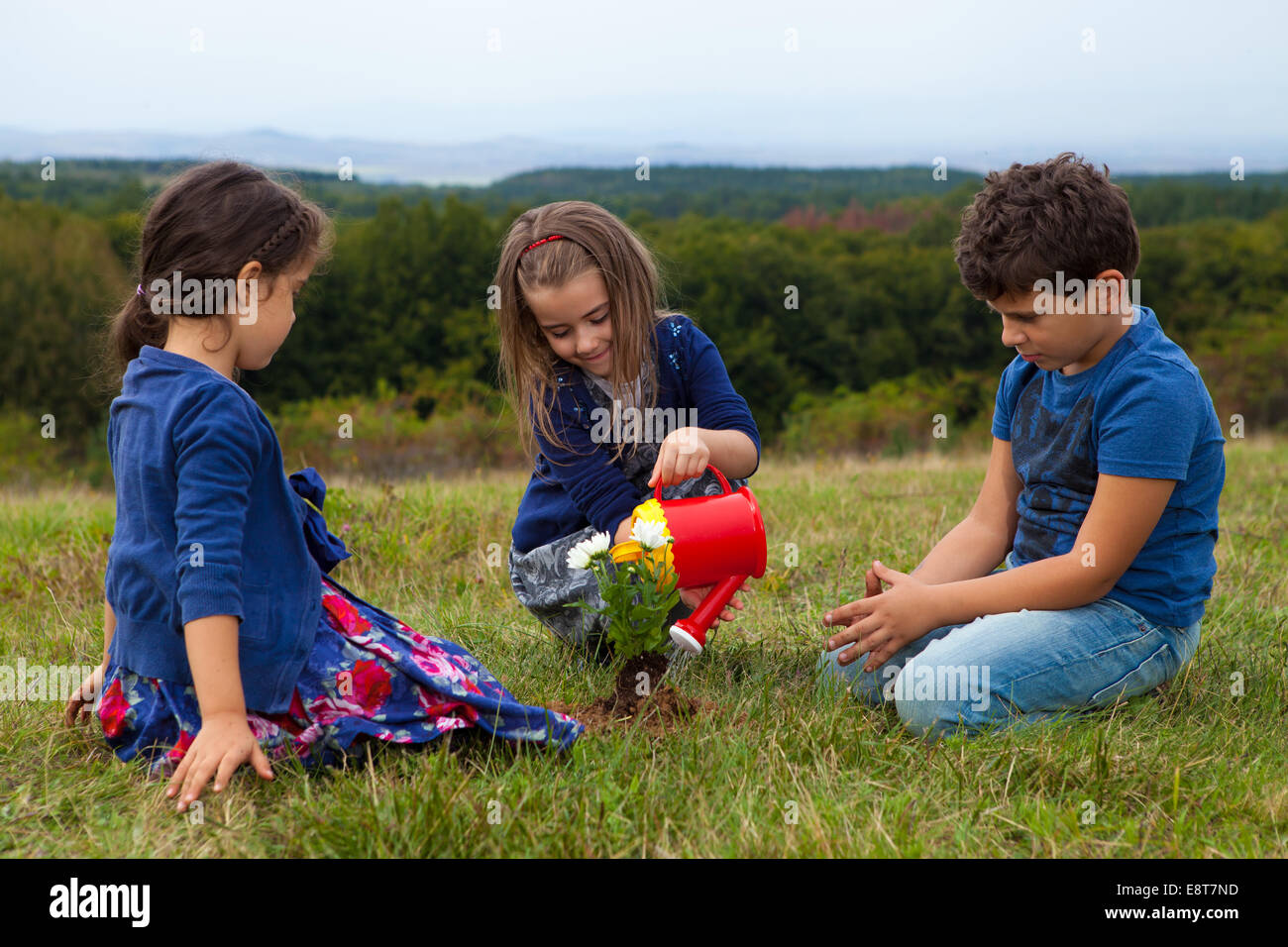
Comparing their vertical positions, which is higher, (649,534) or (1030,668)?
(649,534)

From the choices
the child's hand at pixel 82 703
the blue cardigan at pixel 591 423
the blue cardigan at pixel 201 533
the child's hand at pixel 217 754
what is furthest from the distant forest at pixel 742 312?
the child's hand at pixel 217 754

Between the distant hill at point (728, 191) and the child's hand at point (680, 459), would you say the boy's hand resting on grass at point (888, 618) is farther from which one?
the distant hill at point (728, 191)

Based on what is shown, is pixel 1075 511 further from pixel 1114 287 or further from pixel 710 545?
pixel 710 545

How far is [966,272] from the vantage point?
8.33 ft

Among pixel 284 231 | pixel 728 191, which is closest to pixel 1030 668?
pixel 284 231

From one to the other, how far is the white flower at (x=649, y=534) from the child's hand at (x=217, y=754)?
0.90 m

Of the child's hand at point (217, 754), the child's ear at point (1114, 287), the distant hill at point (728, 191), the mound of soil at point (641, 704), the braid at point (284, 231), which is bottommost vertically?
the mound of soil at point (641, 704)

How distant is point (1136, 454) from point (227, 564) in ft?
6.45

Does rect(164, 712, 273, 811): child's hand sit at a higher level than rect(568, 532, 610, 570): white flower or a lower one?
lower

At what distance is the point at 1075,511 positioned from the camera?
2.62 meters

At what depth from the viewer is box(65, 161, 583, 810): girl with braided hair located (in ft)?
6.32

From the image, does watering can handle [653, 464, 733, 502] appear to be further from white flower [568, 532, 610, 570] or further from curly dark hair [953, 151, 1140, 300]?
curly dark hair [953, 151, 1140, 300]

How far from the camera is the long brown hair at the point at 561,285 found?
8.82ft

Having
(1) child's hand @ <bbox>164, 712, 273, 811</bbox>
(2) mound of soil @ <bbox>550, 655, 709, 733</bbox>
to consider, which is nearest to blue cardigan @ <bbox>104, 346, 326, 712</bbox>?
(1) child's hand @ <bbox>164, 712, 273, 811</bbox>
